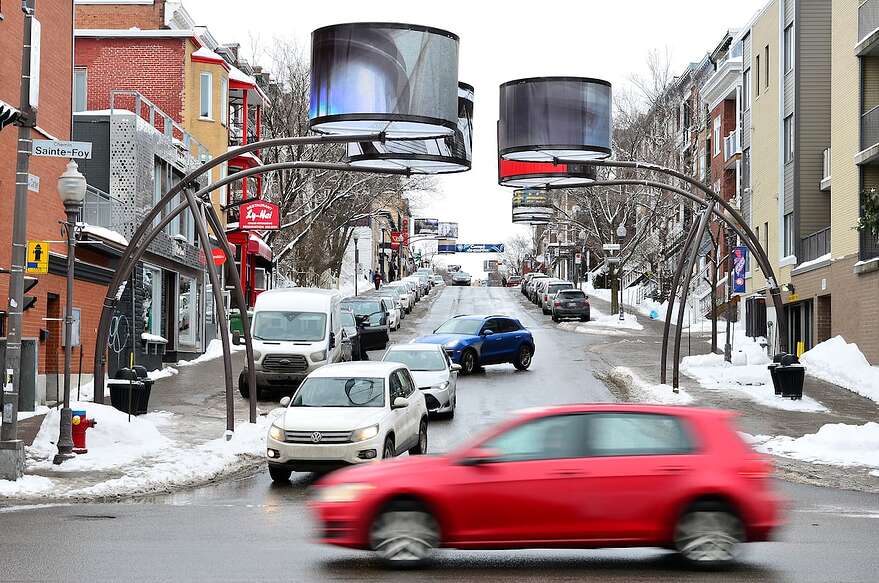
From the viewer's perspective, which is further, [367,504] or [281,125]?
[281,125]

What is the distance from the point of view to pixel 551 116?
1029 inches

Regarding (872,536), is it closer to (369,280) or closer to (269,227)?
(269,227)

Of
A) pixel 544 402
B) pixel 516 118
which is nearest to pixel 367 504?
pixel 516 118

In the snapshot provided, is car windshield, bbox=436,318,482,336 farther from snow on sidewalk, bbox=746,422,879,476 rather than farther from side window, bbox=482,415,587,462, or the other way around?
side window, bbox=482,415,587,462

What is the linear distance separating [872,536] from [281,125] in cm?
5089

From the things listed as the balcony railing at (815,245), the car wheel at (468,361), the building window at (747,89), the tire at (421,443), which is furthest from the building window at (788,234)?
the tire at (421,443)

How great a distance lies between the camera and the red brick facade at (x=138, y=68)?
4800 centimetres

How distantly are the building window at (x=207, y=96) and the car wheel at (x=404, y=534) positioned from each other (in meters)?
40.8

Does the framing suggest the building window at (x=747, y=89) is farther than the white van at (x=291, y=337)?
Yes

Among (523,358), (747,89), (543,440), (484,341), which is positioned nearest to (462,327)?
(484,341)

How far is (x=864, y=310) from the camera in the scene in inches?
1393

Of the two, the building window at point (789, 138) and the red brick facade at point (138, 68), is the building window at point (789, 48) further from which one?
the red brick facade at point (138, 68)

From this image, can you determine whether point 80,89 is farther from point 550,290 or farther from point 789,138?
point 550,290

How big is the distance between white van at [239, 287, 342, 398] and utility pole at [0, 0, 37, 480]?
1335 centimetres
